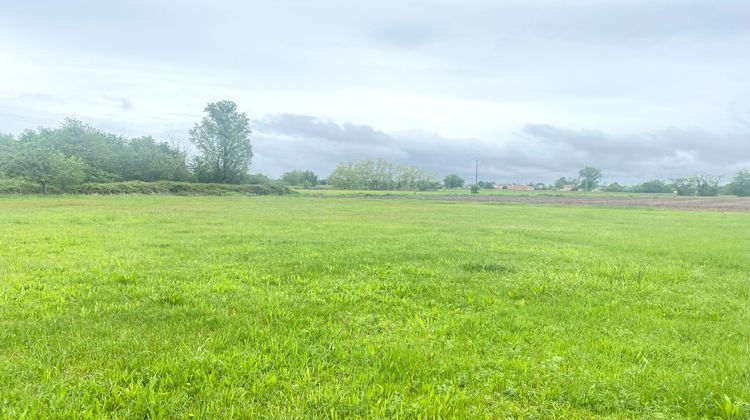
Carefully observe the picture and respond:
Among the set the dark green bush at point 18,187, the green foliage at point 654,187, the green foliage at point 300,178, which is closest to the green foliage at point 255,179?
the dark green bush at point 18,187

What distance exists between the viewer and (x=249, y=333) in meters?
5.09

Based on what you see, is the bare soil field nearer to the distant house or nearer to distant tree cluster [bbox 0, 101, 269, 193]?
distant tree cluster [bbox 0, 101, 269, 193]

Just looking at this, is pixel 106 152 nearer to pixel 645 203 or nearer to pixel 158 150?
pixel 158 150

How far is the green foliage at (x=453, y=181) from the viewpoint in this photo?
6526 inches

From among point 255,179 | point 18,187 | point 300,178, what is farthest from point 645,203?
point 300,178

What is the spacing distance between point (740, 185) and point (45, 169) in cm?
16341

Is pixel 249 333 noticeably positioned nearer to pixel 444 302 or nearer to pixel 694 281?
pixel 444 302

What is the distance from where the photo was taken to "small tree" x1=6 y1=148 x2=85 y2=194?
46.5m

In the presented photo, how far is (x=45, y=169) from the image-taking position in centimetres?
4678

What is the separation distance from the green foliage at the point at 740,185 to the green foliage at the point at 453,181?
3310 inches

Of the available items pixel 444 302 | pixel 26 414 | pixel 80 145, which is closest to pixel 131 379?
pixel 26 414

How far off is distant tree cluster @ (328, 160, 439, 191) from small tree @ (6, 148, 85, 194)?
270 ft

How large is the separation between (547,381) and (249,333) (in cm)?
346

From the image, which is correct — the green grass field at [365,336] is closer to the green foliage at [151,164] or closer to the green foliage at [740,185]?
the green foliage at [151,164]
